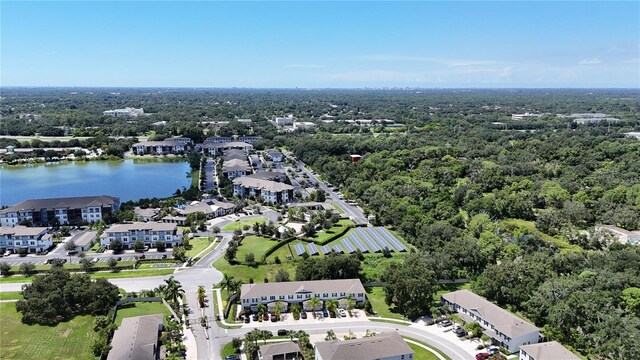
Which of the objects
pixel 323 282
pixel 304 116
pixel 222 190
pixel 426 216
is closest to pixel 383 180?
pixel 426 216

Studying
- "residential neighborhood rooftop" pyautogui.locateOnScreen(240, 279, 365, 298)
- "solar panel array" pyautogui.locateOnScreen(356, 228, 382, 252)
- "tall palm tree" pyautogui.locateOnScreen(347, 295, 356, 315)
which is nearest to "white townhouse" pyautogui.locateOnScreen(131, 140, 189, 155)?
"solar panel array" pyautogui.locateOnScreen(356, 228, 382, 252)

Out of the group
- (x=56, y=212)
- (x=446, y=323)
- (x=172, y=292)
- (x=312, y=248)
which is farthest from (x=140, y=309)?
(x=56, y=212)

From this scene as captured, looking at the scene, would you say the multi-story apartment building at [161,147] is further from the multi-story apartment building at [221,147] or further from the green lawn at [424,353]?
the green lawn at [424,353]

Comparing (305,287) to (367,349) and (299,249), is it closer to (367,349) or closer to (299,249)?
(367,349)

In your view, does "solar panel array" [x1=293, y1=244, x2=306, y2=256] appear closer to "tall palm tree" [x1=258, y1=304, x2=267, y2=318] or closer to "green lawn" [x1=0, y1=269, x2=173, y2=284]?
"tall palm tree" [x1=258, y1=304, x2=267, y2=318]

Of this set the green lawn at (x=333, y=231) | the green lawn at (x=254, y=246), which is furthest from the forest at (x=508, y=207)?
the green lawn at (x=254, y=246)

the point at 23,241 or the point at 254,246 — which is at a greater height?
the point at 23,241
